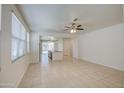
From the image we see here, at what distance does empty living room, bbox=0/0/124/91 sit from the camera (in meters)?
3.54

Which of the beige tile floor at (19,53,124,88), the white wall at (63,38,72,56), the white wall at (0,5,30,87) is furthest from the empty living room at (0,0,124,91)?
the white wall at (63,38,72,56)

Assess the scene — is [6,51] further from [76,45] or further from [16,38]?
[76,45]

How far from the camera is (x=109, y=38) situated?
6152mm

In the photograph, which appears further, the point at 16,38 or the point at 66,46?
the point at 66,46

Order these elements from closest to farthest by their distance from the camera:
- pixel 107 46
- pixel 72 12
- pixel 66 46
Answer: pixel 72 12 < pixel 107 46 < pixel 66 46

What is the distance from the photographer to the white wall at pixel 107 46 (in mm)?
5453

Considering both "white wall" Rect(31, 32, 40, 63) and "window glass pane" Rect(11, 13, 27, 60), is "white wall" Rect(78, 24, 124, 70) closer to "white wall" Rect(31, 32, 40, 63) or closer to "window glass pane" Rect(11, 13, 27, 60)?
"white wall" Rect(31, 32, 40, 63)

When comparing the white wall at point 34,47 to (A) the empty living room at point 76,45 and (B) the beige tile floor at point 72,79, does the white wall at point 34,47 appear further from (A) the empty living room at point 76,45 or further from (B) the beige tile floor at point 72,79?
(B) the beige tile floor at point 72,79

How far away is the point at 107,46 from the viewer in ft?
20.7

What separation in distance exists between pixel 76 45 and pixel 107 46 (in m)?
5.08

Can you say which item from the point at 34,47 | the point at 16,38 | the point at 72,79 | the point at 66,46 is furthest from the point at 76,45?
the point at 16,38
